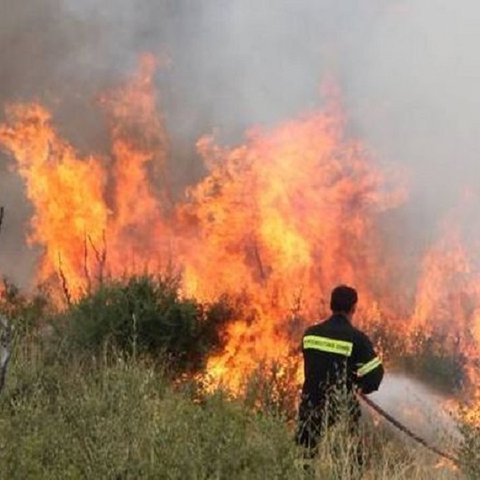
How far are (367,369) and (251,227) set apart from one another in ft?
19.5

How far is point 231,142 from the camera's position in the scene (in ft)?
44.4

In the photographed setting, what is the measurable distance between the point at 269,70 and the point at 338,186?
2708 mm

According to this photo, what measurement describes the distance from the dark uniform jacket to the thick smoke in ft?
20.4

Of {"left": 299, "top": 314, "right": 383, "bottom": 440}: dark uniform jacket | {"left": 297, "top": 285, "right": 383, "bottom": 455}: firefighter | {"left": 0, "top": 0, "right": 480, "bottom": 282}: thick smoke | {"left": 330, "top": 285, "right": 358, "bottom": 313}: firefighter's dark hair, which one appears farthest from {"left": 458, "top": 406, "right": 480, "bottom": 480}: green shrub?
{"left": 0, "top": 0, "right": 480, "bottom": 282}: thick smoke

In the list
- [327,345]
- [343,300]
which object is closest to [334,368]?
[327,345]

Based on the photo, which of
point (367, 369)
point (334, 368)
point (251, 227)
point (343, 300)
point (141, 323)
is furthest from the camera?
point (251, 227)

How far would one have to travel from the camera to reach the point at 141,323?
946cm

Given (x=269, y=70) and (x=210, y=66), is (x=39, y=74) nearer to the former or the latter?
(x=210, y=66)

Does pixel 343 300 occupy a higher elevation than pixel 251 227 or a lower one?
lower

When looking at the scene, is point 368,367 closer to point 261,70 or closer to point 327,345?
point 327,345

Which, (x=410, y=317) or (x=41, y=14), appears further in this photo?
(x=41, y=14)

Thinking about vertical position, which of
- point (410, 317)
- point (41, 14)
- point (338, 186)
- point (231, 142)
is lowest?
point (410, 317)

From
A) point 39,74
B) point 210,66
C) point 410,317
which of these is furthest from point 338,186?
point 39,74

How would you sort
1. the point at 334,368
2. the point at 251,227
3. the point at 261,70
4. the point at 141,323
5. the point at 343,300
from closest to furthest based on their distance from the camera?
the point at 334,368 < the point at 343,300 < the point at 141,323 < the point at 251,227 < the point at 261,70
